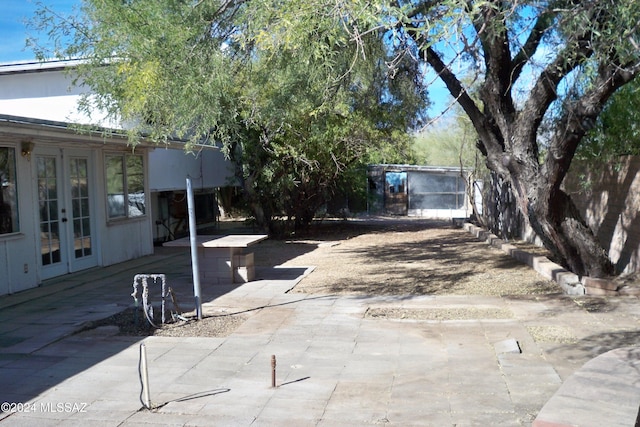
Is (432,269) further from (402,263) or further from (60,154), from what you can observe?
(60,154)

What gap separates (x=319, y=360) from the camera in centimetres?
649

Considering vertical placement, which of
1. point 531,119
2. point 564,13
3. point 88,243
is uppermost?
point 564,13

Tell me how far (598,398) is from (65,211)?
10291 mm

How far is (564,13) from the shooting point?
315 inches

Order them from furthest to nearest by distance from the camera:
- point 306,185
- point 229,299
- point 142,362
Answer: point 306,185 → point 229,299 → point 142,362

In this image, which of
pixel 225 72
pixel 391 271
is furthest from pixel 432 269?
pixel 225 72

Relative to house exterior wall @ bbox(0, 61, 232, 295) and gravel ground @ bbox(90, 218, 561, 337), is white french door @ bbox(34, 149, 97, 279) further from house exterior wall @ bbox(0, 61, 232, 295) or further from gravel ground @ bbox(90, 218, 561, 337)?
gravel ground @ bbox(90, 218, 561, 337)

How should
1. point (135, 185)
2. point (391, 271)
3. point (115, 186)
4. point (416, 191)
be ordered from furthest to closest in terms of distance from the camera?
1. point (416, 191)
2. point (135, 185)
3. point (115, 186)
4. point (391, 271)

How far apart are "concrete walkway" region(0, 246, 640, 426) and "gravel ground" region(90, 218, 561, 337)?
334 millimetres

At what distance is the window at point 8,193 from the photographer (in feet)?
33.6

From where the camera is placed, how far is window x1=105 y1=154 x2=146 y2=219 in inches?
547

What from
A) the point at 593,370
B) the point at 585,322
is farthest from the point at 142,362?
the point at 585,322

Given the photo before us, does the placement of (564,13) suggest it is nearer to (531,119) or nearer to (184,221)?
(531,119)

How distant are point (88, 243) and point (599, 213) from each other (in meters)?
10.2
